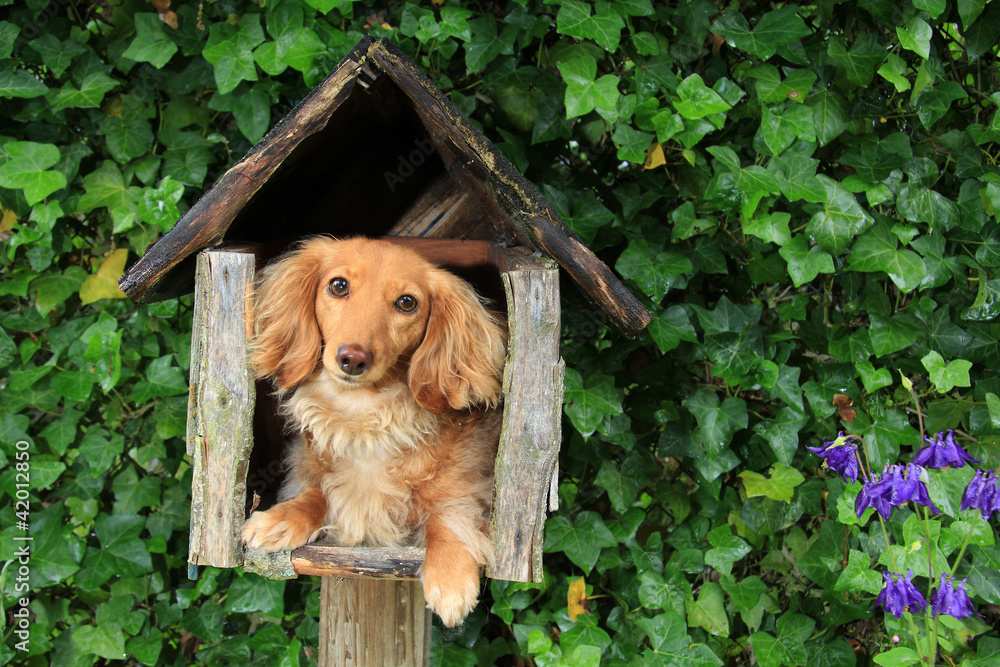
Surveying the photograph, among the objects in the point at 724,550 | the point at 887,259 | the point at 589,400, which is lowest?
the point at 724,550

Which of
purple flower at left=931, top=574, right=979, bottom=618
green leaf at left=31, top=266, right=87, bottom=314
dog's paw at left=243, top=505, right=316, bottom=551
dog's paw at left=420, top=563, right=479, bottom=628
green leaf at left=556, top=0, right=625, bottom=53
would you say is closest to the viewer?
dog's paw at left=420, top=563, right=479, bottom=628

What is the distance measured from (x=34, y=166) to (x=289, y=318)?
1.29 metres

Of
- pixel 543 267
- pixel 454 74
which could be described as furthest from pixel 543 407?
pixel 454 74

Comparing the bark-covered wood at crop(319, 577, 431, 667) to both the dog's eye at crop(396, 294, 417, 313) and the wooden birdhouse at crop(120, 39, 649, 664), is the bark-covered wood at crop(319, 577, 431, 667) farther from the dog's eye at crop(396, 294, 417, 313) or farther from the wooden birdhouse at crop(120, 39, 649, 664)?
the dog's eye at crop(396, 294, 417, 313)

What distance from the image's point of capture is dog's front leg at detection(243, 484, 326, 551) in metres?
1.77

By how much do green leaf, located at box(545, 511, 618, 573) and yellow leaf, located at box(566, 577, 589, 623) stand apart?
0.12 metres

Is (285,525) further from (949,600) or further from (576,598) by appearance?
(949,600)

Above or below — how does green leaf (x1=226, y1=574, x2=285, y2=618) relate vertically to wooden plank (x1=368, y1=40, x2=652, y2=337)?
below

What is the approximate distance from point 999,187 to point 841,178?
0.47 m

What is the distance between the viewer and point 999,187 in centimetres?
226

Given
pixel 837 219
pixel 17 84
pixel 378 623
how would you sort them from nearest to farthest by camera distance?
pixel 378 623, pixel 837 219, pixel 17 84

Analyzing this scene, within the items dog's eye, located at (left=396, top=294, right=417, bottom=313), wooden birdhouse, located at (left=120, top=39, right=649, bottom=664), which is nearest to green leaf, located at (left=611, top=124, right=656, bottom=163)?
wooden birdhouse, located at (left=120, top=39, right=649, bottom=664)

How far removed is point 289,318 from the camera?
77.8 inches

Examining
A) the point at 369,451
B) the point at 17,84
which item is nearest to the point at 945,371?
the point at 369,451
